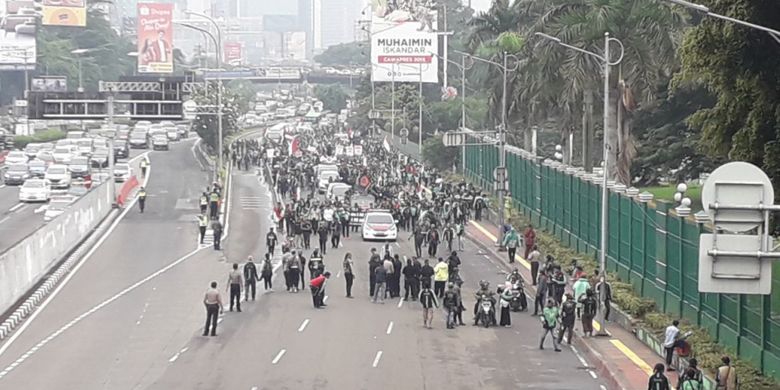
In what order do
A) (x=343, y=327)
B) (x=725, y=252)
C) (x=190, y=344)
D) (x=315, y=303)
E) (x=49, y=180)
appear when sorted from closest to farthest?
(x=725, y=252), (x=190, y=344), (x=343, y=327), (x=315, y=303), (x=49, y=180)

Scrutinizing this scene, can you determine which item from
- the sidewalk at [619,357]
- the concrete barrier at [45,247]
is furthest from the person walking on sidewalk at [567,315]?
the concrete barrier at [45,247]

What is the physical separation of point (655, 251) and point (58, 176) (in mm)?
49368

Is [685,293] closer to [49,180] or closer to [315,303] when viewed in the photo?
[315,303]

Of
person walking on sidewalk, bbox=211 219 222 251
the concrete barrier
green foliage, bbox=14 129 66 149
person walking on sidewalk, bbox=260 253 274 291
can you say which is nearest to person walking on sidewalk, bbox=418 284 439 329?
person walking on sidewalk, bbox=260 253 274 291

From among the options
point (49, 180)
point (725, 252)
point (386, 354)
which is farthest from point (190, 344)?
point (49, 180)

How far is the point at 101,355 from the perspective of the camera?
31234mm

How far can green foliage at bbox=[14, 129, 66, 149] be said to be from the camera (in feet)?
401

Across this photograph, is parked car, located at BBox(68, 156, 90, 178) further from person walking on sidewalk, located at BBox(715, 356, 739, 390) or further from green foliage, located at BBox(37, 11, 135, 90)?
green foliage, located at BBox(37, 11, 135, 90)

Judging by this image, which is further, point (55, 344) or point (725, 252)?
point (55, 344)

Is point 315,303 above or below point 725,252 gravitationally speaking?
below

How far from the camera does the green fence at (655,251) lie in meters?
27.6

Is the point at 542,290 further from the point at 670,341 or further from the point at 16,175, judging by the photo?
the point at 16,175

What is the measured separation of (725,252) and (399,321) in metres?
18.6

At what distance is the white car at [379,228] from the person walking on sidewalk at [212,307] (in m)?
22.0
